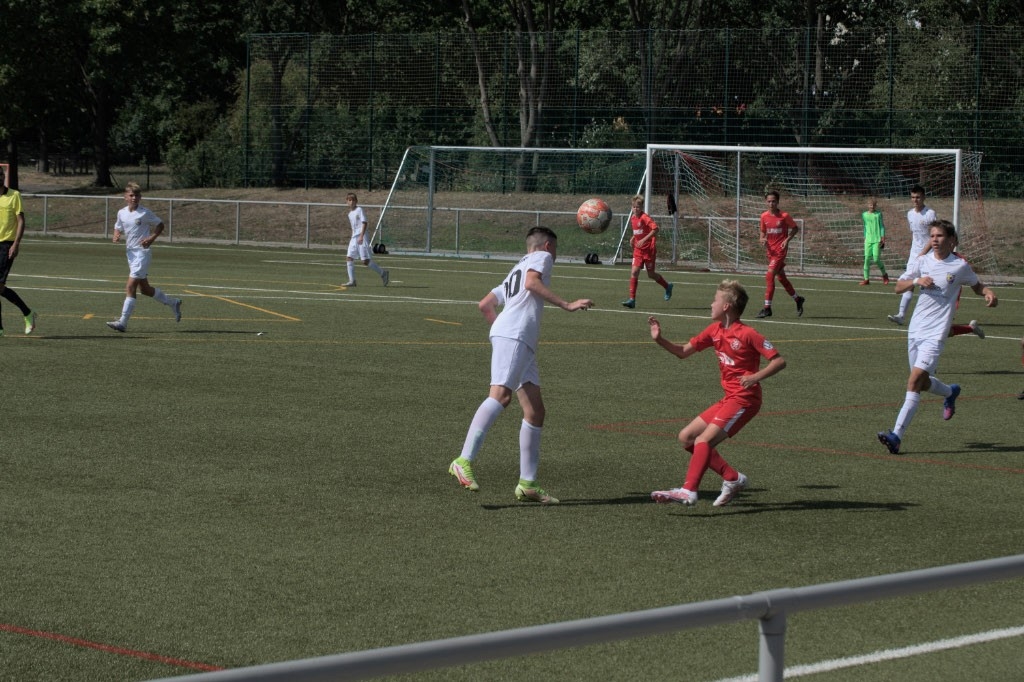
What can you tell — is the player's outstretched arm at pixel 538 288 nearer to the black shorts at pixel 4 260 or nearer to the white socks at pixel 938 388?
the white socks at pixel 938 388

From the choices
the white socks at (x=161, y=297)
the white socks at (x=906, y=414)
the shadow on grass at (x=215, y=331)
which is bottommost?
the shadow on grass at (x=215, y=331)

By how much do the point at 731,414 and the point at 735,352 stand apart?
17.4 inches

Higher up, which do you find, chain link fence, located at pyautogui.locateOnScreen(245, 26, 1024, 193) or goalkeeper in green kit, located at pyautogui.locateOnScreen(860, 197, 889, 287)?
chain link fence, located at pyautogui.locateOnScreen(245, 26, 1024, 193)

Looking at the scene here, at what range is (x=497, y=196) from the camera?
4653 cm

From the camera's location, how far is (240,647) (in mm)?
6434

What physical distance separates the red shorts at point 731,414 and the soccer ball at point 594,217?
578 inches

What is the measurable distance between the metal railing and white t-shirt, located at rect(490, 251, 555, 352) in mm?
6412

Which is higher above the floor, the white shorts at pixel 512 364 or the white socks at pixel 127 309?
the white shorts at pixel 512 364

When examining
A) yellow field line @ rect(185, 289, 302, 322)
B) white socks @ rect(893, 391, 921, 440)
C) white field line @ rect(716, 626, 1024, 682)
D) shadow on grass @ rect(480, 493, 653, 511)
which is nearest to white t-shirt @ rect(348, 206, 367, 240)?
yellow field line @ rect(185, 289, 302, 322)

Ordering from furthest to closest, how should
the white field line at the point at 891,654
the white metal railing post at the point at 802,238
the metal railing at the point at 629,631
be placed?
the white metal railing post at the point at 802,238, the white field line at the point at 891,654, the metal railing at the point at 629,631

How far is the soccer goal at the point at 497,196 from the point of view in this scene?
142ft

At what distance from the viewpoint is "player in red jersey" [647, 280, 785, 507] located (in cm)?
970

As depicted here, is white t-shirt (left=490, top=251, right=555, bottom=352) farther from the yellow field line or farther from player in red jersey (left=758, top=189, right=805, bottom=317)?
player in red jersey (left=758, top=189, right=805, bottom=317)

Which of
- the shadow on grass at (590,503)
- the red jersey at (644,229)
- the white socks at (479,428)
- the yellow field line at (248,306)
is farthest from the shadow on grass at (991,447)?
the red jersey at (644,229)
